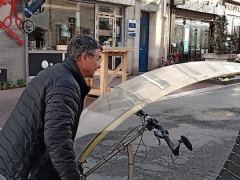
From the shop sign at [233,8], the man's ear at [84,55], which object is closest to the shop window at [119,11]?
the shop sign at [233,8]

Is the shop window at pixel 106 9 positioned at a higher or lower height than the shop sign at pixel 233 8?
lower

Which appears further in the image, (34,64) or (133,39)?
(133,39)

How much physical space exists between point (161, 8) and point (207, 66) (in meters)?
13.8

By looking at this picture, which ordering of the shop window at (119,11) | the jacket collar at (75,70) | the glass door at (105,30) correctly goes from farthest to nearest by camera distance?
1. the shop window at (119,11)
2. the glass door at (105,30)
3. the jacket collar at (75,70)

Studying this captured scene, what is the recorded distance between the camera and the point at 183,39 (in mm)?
19078

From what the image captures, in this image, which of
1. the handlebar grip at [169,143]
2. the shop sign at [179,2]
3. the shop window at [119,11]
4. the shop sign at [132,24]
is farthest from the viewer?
the shop sign at [179,2]

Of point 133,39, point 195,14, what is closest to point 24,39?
point 133,39

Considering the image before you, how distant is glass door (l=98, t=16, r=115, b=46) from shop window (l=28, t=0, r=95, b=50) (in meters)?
0.41

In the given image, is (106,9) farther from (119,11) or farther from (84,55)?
(84,55)

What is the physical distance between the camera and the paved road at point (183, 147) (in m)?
4.49

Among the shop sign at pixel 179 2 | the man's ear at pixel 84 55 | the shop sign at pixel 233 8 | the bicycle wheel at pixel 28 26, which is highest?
the shop sign at pixel 233 8

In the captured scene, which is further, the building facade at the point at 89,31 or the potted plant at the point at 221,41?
the potted plant at the point at 221,41

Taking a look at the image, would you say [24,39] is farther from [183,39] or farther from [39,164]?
[183,39]

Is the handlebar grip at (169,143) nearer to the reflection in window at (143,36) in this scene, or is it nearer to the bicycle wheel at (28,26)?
the bicycle wheel at (28,26)
